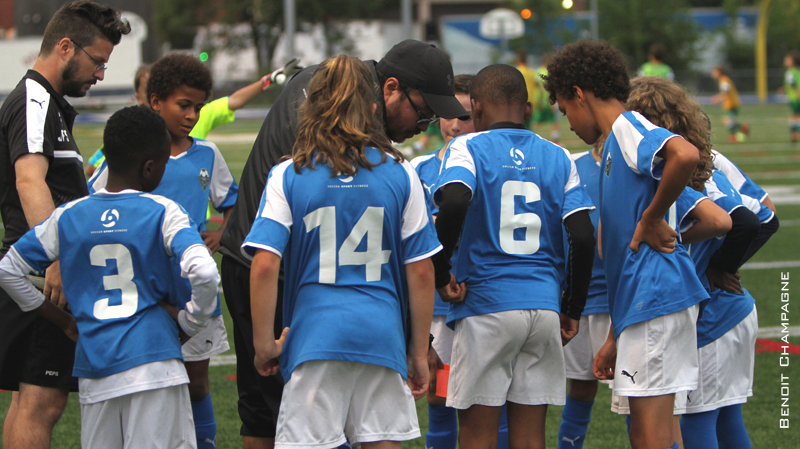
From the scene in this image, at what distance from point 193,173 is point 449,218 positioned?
1.70 m

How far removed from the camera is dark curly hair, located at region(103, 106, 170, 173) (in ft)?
9.68

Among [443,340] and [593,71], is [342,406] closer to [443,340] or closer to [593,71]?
[443,340]

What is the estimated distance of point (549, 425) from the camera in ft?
15.8

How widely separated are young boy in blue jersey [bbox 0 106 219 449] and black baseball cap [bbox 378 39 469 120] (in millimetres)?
963

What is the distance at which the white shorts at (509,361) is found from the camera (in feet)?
10.6

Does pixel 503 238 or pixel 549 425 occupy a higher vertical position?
pixel 503 238

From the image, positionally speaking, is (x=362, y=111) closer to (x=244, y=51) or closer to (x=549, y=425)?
(x=549, y=425)

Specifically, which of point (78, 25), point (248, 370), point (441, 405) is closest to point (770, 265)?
point (441, 405)

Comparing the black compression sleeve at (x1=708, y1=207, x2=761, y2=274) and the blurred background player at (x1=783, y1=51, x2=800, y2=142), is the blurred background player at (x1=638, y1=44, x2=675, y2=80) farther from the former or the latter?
the black compression sleeve at (x1=708, y1=207, x2=761, y2=274)

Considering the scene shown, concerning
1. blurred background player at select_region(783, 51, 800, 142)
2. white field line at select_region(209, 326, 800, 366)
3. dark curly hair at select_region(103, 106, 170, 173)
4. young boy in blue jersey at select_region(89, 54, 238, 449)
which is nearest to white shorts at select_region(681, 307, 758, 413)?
young boy in blue jersey at select_region(89, 54, 238, 449)

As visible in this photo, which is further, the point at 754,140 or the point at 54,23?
the point at 754,140

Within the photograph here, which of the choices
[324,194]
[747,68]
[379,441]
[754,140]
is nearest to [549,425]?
[379,441]

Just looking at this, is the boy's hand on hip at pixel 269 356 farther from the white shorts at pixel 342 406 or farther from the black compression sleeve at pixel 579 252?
the black compression sleeve at pixel 579 252

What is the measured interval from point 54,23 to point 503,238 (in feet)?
6.96
